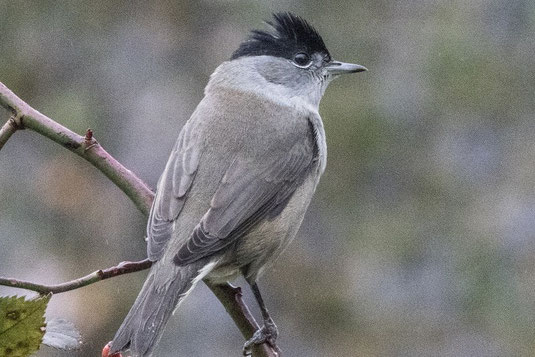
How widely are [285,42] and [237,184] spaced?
4.16 feet

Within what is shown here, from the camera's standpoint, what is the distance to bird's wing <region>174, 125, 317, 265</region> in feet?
12.0

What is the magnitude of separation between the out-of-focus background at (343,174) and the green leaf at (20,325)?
3.70 m

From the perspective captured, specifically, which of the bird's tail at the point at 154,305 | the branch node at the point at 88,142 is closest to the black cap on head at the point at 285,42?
the bird's tail at the point at 154,305

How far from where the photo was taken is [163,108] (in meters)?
6.25

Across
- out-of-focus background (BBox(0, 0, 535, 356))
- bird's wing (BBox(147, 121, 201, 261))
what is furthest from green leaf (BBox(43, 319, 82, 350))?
out-of-focus background (BBox(0, 0, 535, 356))

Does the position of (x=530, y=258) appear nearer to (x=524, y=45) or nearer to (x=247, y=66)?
(x=524, y=45)

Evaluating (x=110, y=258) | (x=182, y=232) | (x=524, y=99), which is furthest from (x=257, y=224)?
(x=524, y=99)

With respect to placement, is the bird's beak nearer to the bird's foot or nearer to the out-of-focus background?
the out-of-focus background

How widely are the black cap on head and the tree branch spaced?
1.68 meters

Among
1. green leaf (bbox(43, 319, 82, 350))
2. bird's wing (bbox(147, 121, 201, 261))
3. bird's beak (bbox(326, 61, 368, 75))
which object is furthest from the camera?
bird's beak (bbox(326, 61, 368, 75))

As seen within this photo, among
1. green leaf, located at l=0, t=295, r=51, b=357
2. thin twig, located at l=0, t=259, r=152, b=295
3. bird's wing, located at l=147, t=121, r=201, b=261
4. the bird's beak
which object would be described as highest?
the bird's beak

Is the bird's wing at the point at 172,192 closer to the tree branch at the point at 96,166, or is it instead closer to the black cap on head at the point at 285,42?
the tree branch at the point at 96,166

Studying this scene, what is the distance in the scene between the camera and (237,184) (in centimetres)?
391

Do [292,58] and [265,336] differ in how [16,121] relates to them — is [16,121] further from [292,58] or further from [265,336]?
[292,58]
